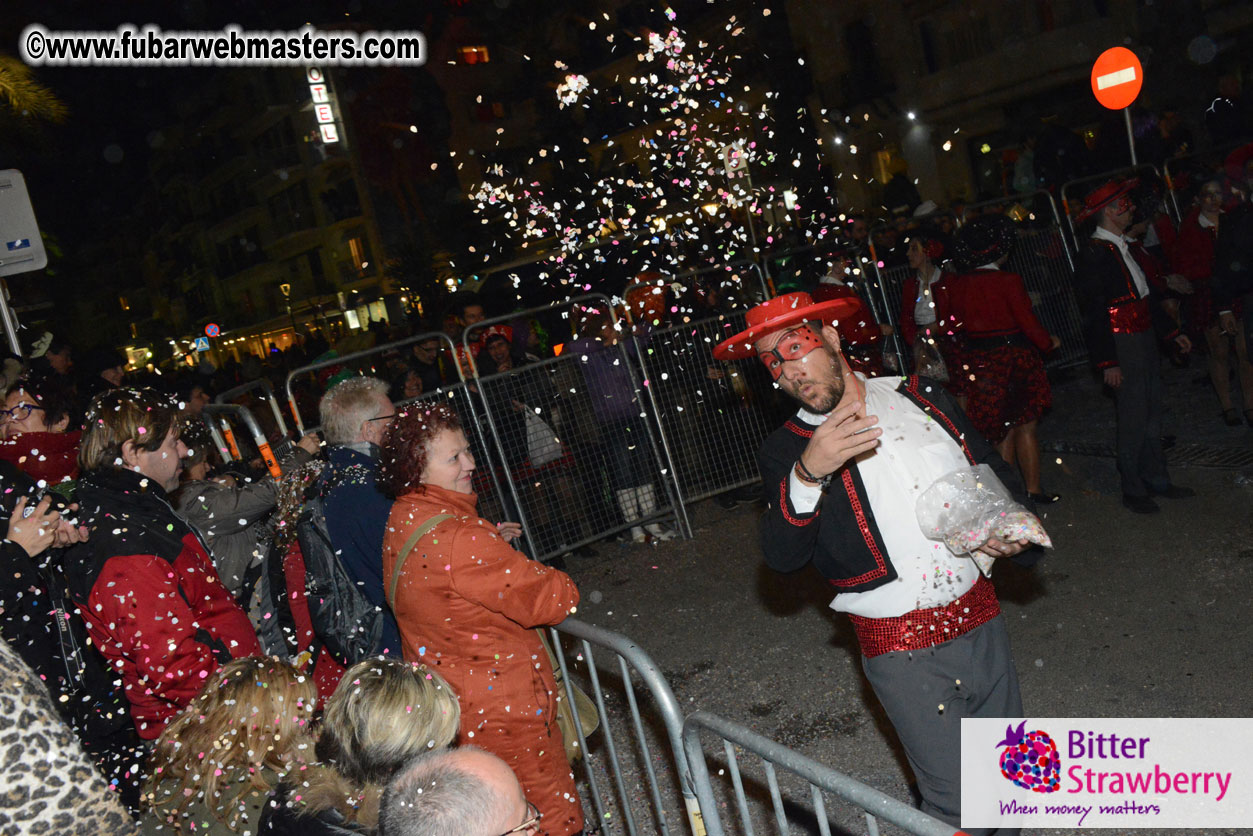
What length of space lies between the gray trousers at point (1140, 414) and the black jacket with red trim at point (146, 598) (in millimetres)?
5628

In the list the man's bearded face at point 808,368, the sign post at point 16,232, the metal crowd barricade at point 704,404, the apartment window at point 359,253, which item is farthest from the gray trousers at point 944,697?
the apartment window at point 359,253

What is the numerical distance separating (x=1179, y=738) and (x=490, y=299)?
1354cm

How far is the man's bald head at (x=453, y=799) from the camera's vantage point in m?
2.02

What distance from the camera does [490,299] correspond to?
1609 cm

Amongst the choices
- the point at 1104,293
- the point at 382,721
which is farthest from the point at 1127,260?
the point at 382,721

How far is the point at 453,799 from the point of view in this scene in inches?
80.7

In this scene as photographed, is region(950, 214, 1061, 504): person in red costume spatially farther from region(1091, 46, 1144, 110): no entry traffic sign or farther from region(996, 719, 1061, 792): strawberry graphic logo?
region(1091, 46, 1144, 110): no entry traffic sign

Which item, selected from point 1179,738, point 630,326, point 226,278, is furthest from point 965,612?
point 226,278

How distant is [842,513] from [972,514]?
0.40 meters

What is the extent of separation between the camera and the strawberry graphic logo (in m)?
2.99

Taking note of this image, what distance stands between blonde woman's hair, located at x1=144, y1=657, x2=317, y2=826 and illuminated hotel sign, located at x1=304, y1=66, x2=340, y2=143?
44.3 m

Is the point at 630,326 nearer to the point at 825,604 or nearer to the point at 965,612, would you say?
the point at 825,604

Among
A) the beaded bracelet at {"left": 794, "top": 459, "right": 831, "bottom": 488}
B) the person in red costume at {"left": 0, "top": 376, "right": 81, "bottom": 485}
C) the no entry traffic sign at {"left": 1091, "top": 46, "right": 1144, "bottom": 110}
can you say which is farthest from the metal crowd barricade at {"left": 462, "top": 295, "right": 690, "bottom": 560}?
the no entry traffic sign at {"left": 1091, "top": 46, "right": 1144, "bottom": 110}

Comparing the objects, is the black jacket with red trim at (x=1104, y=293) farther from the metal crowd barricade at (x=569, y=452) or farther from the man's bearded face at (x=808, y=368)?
the man's bearded face at (x=808, y=368)
